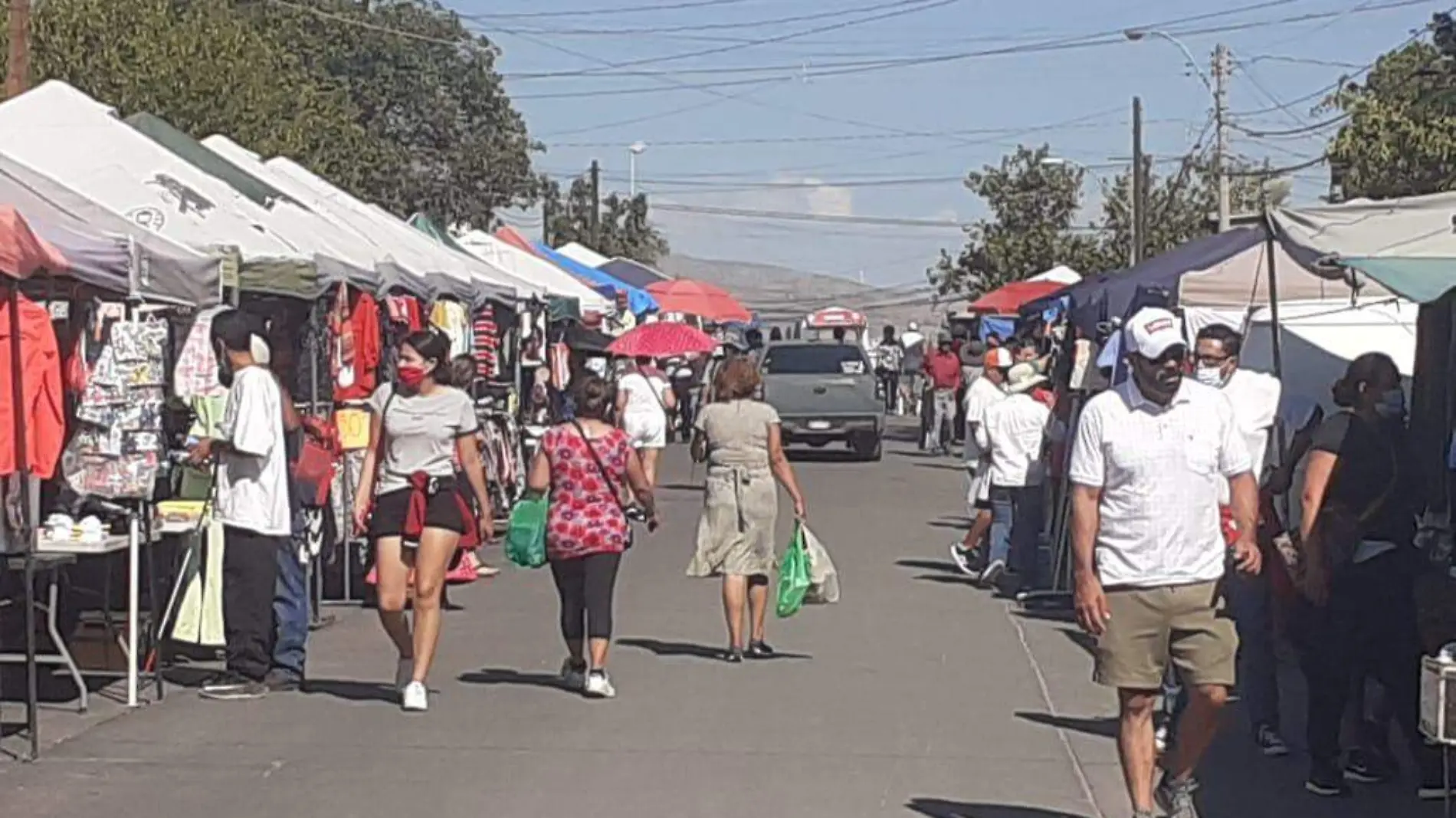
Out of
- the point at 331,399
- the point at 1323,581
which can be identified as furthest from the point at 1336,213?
the point at 331,399

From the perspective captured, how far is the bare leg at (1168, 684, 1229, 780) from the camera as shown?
26.3 ft

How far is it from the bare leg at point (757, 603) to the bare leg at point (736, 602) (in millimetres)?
79

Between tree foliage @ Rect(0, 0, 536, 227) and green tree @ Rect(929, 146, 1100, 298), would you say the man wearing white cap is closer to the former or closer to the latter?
tree foliage @ Rect(0, 0, 536, 227)

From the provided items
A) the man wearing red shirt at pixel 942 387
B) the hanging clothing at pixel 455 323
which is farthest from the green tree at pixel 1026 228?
the hanging clothing at pixel 455 323

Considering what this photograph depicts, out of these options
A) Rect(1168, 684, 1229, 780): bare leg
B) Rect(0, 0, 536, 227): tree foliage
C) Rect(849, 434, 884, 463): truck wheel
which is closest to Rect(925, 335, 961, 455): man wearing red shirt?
Rect(849, 434, 884, 463): truck wheel

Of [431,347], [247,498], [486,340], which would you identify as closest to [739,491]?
[431,347]

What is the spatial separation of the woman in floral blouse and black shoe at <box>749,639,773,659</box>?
1.65 meters

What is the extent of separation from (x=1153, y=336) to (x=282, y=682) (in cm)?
578

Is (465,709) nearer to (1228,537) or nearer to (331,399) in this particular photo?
(1228,537)

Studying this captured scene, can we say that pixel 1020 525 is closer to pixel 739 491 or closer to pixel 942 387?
pixel 739 491

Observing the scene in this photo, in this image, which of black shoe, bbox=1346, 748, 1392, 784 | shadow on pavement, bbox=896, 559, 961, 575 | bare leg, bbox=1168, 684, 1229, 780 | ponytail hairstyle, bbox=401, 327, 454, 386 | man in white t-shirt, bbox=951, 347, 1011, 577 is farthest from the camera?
shadow on pavement, bbox=896, 559, 961, 575

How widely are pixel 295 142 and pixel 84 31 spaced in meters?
4.12

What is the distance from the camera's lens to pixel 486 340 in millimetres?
22562

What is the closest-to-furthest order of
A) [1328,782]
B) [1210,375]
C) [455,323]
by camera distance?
[1328,782] → [1210,375] → [455,323]
